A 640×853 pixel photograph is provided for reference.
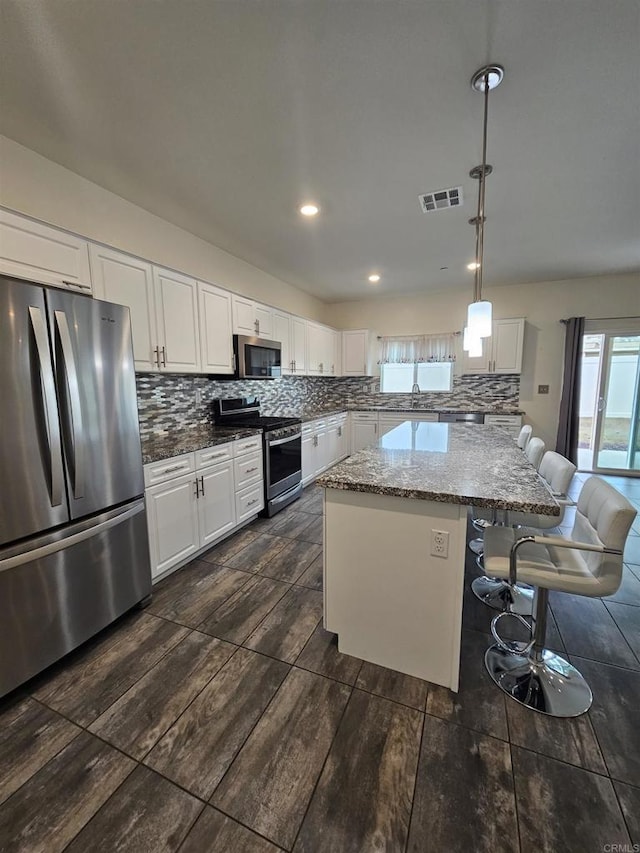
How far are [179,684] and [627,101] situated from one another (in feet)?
12.0

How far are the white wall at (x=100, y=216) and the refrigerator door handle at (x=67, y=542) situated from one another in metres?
1.69

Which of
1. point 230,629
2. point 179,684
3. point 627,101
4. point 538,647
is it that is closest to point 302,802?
point 179,684

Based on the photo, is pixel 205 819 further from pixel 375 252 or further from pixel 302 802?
pixel 375 252

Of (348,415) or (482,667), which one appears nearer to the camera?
(482,667)

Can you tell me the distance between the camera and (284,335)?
14.1ft

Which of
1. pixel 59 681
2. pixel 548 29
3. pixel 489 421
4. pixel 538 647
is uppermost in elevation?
A: pixel 548 29

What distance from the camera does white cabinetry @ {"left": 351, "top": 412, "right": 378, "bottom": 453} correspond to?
19.1 feet

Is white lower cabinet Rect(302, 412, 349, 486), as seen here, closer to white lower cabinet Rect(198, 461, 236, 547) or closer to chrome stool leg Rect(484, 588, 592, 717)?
white lower cabinet Rect(198, 461, 236, 547)

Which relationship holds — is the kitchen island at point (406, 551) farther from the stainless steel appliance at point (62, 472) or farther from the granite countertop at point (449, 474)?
the stainless steel appliance at point (62, 472)

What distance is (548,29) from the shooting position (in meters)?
1.36

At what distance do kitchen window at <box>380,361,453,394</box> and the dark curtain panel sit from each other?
1.58 m

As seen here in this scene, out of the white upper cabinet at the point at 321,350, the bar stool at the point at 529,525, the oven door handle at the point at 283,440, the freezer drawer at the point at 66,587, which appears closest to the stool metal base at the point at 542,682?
the bar stool at the point at 529,525

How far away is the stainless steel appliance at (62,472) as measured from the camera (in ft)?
4.96

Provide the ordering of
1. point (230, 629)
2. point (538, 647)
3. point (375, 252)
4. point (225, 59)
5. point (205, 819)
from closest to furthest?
1. point (205, 819)
2. point (225, 59)
3. point (538, 647)
4. point (230, 629)
5. point (375, 252)
